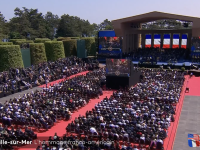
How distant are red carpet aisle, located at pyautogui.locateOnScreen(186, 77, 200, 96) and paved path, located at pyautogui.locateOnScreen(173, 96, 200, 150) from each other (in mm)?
2539

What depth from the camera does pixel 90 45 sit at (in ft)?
176

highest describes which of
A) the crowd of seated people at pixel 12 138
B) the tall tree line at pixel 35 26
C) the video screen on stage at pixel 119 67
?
the tall tree line at pixel 35 26

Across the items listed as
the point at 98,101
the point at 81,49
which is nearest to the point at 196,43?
the point at 81,49

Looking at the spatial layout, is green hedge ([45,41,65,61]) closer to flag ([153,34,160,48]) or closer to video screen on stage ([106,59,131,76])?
video screen on stage ([106,59,131,76])

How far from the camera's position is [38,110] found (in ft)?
58.7

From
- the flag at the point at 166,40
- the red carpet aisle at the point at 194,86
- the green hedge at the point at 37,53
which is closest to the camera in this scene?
the red carpet aisle at the point at 194,86

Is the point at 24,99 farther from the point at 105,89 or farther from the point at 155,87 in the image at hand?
the point at 155,87

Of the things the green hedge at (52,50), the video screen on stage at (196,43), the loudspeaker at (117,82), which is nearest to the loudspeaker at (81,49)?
the green hedge at (52,50)

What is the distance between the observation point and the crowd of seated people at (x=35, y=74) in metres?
26.2

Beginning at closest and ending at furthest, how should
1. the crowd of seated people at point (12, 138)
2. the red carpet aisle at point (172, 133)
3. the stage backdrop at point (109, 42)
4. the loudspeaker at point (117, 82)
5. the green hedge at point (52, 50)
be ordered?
the crowd of seated people at point (12, 138)
the red carpet aisle at point (172, 133)
the loudspeaker at point (117, 82)
the green hedge at point (52, 50)
the stage backdrop at point (109, 42)

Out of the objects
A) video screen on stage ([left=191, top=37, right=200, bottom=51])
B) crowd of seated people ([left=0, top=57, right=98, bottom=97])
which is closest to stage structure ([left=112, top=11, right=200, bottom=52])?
video screen on stage ([left=191, top=37, right=200, bottom=51])

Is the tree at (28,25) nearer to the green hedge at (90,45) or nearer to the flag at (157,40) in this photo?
the green hedge at (90,45)

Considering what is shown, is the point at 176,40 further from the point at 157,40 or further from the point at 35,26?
the point at 35,26

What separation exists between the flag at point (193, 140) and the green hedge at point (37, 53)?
26.8 metres
